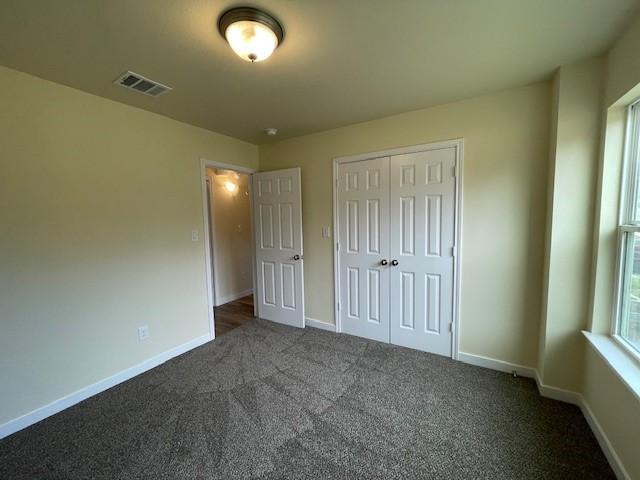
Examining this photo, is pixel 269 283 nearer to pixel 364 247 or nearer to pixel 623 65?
pixel 364 247

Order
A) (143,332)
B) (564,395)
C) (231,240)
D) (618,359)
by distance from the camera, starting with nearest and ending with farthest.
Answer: (618,359) → (564,395) → (143,332) → (231,240)

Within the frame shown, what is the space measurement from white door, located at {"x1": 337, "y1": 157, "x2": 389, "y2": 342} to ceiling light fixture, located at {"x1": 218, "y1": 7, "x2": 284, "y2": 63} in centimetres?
165

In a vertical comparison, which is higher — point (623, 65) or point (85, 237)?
point (623, 65)

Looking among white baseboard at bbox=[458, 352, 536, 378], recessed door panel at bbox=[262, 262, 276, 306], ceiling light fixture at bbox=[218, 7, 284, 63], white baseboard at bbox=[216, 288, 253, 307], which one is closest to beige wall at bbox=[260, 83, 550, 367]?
white baseboard at bbox=[458, 352, 536, 378]

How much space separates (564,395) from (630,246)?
1168 mm

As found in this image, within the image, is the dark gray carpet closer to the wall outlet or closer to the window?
Answer: the wall outlet

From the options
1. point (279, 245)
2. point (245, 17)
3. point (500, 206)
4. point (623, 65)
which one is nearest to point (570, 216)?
point (500, 206)

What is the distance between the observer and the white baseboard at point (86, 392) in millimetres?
1782

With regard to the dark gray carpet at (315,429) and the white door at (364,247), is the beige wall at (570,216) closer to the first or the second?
the dark gray carpet at (315,429)

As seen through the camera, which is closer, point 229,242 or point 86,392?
point 86,392

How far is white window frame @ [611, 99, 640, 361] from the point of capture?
1.54m

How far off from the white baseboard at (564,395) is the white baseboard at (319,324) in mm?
1398

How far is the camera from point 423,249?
2.59 meters

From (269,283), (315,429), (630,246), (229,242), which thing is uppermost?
(630,246)
